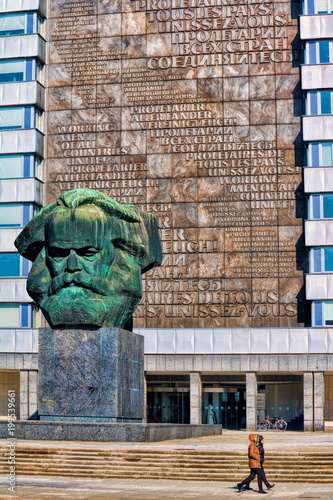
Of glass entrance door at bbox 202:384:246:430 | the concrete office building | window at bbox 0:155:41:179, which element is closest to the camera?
the concrete office building

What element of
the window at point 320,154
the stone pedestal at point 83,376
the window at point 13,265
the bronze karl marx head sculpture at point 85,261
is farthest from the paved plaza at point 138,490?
the window at point 320,154

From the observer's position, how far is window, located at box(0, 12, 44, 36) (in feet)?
218

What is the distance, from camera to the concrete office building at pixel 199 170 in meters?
61.1

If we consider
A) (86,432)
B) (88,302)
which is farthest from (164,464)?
(88,302)

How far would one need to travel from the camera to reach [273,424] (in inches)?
2432

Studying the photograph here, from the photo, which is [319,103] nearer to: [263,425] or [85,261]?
[263,425]

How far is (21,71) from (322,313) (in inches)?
1074

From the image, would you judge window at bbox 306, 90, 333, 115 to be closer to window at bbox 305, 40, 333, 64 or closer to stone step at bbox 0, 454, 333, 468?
window at bbox 305, 40, 333, 64

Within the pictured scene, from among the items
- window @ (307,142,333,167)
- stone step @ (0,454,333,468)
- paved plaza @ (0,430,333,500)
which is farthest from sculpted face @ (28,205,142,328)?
window @ (307,142,333,167)

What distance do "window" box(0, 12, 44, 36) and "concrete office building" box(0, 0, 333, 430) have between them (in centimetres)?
11

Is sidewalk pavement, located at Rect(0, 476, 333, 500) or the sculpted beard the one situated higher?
the sculpted beard

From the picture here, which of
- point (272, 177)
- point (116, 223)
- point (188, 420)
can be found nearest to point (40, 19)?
point (272, 177)

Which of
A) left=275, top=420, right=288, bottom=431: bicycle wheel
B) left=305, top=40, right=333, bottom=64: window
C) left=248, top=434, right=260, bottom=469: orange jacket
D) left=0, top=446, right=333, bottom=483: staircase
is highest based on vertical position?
left=305, top=40, right=333, bottom=64: window

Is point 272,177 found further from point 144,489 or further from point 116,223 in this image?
point 144,489
